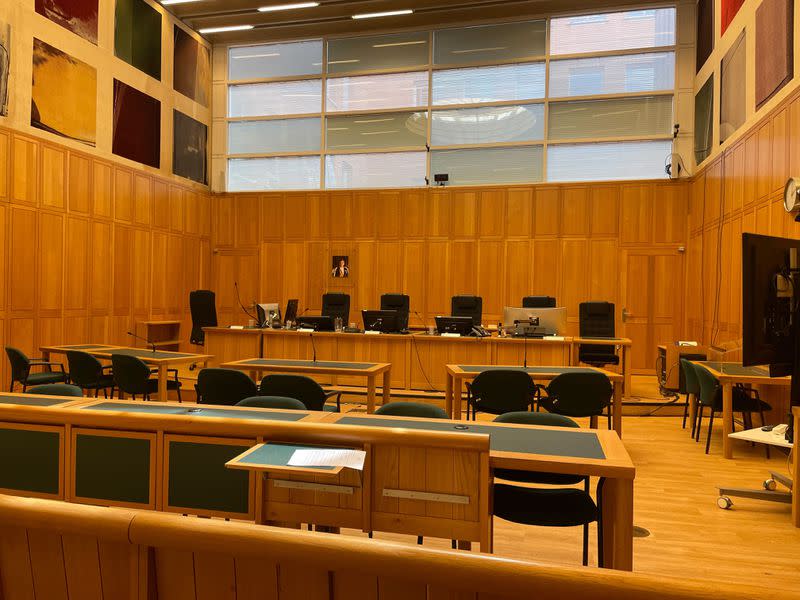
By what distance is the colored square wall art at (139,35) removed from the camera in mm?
9477

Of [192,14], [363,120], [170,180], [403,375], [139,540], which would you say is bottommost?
[403,375]

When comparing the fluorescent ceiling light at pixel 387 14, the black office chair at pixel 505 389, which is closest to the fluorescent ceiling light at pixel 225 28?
the fluorescent ceiling light at pixel 387 14

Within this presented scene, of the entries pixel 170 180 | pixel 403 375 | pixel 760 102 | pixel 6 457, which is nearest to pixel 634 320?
pixel 760 102

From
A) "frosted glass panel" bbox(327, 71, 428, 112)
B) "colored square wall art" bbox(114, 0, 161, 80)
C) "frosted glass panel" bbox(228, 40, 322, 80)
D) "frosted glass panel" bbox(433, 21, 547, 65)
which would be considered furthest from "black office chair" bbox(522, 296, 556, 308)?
"colored square wall art" bbox(114, 0, 161, 80)

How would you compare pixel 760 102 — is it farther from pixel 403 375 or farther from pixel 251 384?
pixel 251 384

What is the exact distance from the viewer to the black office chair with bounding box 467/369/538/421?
4676mm

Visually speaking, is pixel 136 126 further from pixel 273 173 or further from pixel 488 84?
pixel 488 84

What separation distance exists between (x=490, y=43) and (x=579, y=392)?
27.0ft

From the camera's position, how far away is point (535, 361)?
6613mm

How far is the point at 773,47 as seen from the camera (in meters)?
6.35

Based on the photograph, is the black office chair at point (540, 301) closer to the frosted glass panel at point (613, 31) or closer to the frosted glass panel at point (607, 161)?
the frosted glass panel at point (607, 161)

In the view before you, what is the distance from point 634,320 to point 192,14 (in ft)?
32.2

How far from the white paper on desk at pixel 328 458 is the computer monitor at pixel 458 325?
17.0ft

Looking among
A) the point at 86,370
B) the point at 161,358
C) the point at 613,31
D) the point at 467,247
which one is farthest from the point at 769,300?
the point at 613,31
